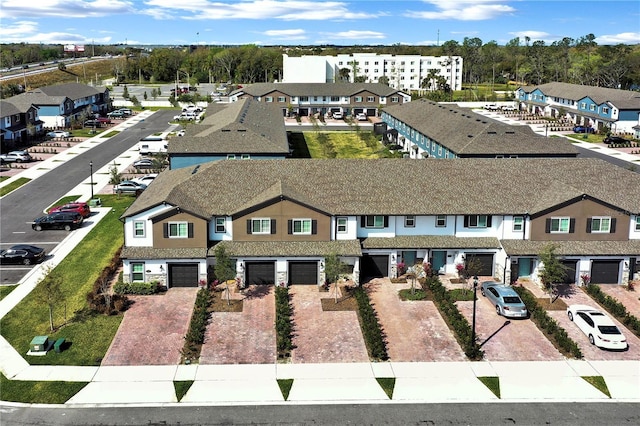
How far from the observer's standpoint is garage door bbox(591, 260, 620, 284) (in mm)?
47938

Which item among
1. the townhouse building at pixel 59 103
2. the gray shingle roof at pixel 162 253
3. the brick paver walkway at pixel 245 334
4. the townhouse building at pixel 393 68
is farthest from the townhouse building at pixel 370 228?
the townhouse building at pixel 393 68

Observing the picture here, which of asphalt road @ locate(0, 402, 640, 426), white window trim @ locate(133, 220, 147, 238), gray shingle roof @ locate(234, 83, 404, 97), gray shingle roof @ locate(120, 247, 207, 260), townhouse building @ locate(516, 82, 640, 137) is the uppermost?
gray shingle roof @ locate(234, 83, 404, 97)

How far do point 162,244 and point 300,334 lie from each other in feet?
45.8

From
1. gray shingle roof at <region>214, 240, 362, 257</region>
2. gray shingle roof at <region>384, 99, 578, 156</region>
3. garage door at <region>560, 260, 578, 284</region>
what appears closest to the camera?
gray shingle roof at <region>214, 240, 362, 257</region>

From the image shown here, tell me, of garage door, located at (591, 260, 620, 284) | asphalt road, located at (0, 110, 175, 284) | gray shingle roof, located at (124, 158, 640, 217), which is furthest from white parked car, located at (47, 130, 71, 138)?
garage door, located at (591, 260, 620, 284)

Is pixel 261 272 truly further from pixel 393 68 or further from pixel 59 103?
pixel 393 68

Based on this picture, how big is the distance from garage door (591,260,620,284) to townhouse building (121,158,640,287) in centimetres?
8

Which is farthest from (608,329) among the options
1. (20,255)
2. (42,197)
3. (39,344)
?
(42,197)

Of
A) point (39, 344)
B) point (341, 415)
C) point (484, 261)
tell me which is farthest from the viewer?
point (484, 261)

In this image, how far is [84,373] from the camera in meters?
34.9

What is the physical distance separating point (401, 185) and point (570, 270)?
1469cm

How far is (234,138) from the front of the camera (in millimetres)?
74500

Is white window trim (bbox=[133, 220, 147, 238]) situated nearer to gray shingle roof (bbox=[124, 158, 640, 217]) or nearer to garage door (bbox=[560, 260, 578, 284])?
gray shingle roof (bbox=[124, 158, 640, 217])

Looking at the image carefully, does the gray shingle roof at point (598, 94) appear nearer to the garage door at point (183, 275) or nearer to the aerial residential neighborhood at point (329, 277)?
the aerial residential neighborhood at point (329, 277)
